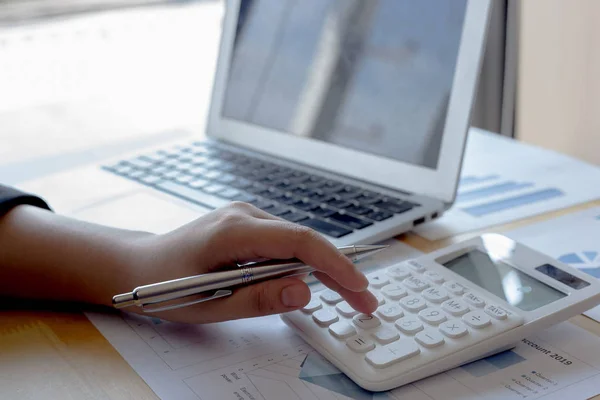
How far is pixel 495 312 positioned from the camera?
1.72 feet

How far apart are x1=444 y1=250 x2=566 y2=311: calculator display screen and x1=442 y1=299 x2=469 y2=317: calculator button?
36 millimetres

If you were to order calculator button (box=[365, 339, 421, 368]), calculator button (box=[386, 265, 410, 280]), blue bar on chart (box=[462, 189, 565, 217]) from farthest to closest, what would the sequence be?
blue bar on chart (box=[462, 189, 565, 217]) → calculator button (box=[386, 265, 410, 280]) → calculator button (box=[365, 339, 421, 368])

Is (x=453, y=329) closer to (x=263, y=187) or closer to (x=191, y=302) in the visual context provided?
(x=191, y=302)

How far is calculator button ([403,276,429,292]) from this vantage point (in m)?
0.57

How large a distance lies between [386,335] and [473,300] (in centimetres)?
8

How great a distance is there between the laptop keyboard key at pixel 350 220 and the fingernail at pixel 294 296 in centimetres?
19

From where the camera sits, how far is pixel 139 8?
6.73 feet

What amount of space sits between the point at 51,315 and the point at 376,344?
27cm

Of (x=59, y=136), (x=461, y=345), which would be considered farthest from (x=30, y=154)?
(x=461, y=345)

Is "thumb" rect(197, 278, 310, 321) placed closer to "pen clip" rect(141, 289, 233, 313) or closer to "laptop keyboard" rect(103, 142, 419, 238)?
"pen clip" rect(141, 289, 233, 313)

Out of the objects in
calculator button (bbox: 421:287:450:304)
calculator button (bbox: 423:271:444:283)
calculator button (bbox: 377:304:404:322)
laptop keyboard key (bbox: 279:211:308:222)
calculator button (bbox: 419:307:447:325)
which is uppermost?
calculator button (bbox: 423:271:444:283)

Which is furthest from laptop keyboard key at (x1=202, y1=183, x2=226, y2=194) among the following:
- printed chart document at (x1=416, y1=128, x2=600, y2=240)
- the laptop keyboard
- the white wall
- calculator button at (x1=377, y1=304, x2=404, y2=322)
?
the white wall

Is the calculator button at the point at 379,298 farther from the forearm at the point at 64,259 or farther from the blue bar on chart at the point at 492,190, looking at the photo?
the blue bar on chart at the point at 492,190

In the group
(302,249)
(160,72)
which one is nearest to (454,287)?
(302,249)
